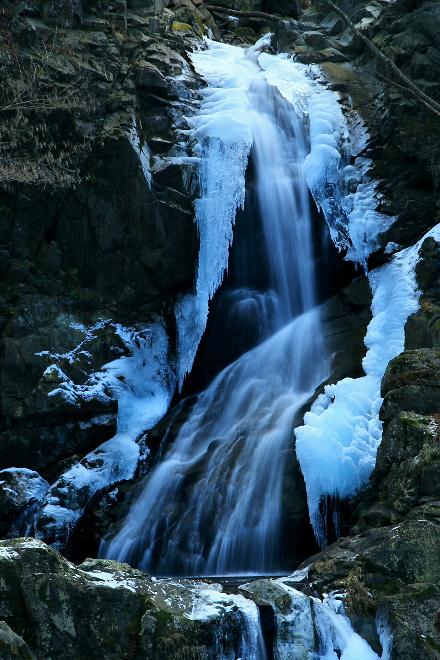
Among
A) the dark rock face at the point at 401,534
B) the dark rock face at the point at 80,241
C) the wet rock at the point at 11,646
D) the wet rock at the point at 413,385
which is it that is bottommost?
the wet rock at the point at 11,646

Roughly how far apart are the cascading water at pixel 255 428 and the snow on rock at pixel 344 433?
1.78 ft

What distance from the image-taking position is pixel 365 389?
29.0 ft

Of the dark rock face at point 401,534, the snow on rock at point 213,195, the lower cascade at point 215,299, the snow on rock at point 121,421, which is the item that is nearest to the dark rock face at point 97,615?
the lower cascade at point 215,299

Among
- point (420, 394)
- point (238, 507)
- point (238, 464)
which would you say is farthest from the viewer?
point (238, 464)

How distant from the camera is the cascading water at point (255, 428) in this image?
27.0 ft

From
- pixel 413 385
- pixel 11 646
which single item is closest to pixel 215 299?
pixel 413 385

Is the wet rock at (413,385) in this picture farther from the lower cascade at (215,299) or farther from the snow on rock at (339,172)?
the snow on rock at (339,172)

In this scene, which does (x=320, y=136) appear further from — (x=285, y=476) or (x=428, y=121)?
(x=285, y=476)

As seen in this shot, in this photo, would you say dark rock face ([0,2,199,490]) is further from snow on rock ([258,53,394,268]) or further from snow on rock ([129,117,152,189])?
snow on rock ([258,53,394,268])

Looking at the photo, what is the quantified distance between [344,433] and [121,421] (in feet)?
14.1

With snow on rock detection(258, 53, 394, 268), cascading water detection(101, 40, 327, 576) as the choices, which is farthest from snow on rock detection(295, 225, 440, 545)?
snow on rock detection(258, 53, 394, 268)

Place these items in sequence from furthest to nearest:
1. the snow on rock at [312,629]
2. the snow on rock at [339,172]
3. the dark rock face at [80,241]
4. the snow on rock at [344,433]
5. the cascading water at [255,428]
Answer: the snow on rock at [339,172]
the dark rock face at [80,241]
the cascading water at [255,428]
the snow on rock at [344,433]
the snow on rock at [312,629]

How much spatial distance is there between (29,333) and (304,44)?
1076 centimetres

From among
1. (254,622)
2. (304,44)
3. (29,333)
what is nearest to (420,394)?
(254,622)
